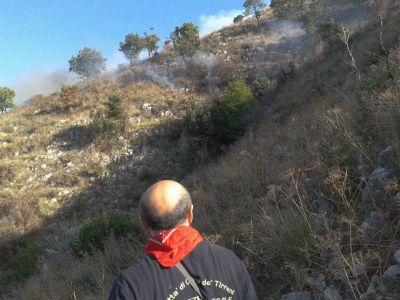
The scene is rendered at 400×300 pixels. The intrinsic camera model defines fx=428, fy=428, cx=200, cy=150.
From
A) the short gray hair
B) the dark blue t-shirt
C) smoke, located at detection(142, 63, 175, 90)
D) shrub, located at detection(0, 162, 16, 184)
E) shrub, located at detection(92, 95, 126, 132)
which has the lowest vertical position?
the dark blue t-shirt

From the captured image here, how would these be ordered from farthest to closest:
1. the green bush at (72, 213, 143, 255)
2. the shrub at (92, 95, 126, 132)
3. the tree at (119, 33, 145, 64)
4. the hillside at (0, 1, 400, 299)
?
the tree at (119, 33, 145, 64)
the shrub at (92, 95, 126, 132)
the green bush at (72, 213, 143, 255)
the hillside at (0, 1, 400, 299)

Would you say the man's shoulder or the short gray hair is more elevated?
the short gray hair

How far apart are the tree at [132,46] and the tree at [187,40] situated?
5.02 metres

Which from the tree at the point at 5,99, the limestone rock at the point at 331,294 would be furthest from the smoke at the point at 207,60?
the limestone rock at the point at 331,294

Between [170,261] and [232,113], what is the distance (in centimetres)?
1652

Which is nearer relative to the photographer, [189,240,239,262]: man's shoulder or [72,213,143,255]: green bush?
[189,240,239,262]: man's shoulder

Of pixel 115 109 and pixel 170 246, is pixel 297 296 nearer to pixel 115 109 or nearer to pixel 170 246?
pixel 170 246

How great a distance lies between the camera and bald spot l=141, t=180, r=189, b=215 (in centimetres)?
170

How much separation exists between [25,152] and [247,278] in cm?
2162

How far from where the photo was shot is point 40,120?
80.8 feet

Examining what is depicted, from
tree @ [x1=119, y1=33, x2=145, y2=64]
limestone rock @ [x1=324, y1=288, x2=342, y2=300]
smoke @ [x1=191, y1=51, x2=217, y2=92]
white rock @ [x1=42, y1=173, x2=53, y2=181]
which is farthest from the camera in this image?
tree @ [x1=119, y1=33, x2=145, y2=64]

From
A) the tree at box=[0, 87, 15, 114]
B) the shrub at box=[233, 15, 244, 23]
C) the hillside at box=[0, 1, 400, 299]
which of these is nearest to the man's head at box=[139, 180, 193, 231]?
the hillside at box=[0, 1, 400, 299]

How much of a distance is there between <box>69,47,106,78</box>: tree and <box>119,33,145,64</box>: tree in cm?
310

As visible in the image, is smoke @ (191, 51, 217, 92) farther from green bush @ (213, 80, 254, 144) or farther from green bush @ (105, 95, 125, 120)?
green bush @ (213, 80, 254, 144)
